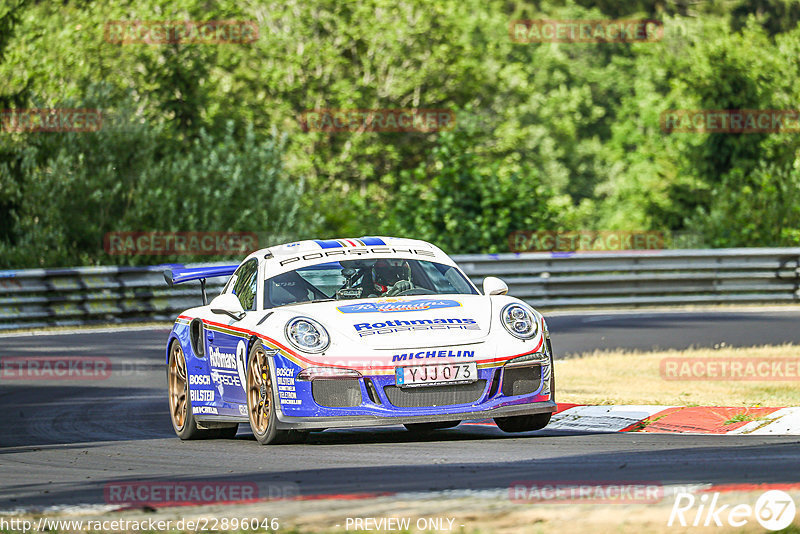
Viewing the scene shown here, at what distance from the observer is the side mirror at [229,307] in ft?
30.1

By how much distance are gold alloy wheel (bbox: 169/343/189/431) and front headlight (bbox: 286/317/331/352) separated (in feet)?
6.58

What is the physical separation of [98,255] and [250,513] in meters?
20.0

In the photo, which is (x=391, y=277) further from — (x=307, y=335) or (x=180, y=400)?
(x=180, y=400)

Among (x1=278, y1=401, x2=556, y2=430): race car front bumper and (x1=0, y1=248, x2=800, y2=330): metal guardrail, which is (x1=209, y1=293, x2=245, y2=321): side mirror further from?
(x1=0, y1=248, x2=800, y2=330): metal guardrail

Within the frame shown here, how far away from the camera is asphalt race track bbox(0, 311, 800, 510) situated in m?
6.50

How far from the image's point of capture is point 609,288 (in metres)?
23.4

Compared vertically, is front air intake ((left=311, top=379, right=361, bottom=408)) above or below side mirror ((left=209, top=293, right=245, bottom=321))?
below

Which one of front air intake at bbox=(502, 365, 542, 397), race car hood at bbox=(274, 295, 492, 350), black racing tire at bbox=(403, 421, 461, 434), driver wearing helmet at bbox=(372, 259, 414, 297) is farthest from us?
black racing tire at bbox=(403, 421, 461, 434)

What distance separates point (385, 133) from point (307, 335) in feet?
114

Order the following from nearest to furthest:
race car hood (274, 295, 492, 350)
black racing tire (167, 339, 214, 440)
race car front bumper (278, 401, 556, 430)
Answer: race car front bumper (278, 401, 556, 430) < race car hood (274, 295, 492, 350) < black racing tire (167, 339, 214, 440)

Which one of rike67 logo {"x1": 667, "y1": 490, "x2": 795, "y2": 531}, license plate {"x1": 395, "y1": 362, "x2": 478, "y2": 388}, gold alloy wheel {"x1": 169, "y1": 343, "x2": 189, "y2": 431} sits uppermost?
rike67 logo {"x1": 667, "y1": 490, "x2": 795, "y2": 531}

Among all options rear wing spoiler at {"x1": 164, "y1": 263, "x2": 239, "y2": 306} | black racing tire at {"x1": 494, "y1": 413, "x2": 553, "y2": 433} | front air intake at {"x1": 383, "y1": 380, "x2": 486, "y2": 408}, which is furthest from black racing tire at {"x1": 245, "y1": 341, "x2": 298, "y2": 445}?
rear wing spoiler at {"x1": 164, "y1": 263, "x2": 239, "y2": 306}

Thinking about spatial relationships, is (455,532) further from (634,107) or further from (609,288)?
(634,107)

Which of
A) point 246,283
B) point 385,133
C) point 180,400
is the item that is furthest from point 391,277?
point 385,133
